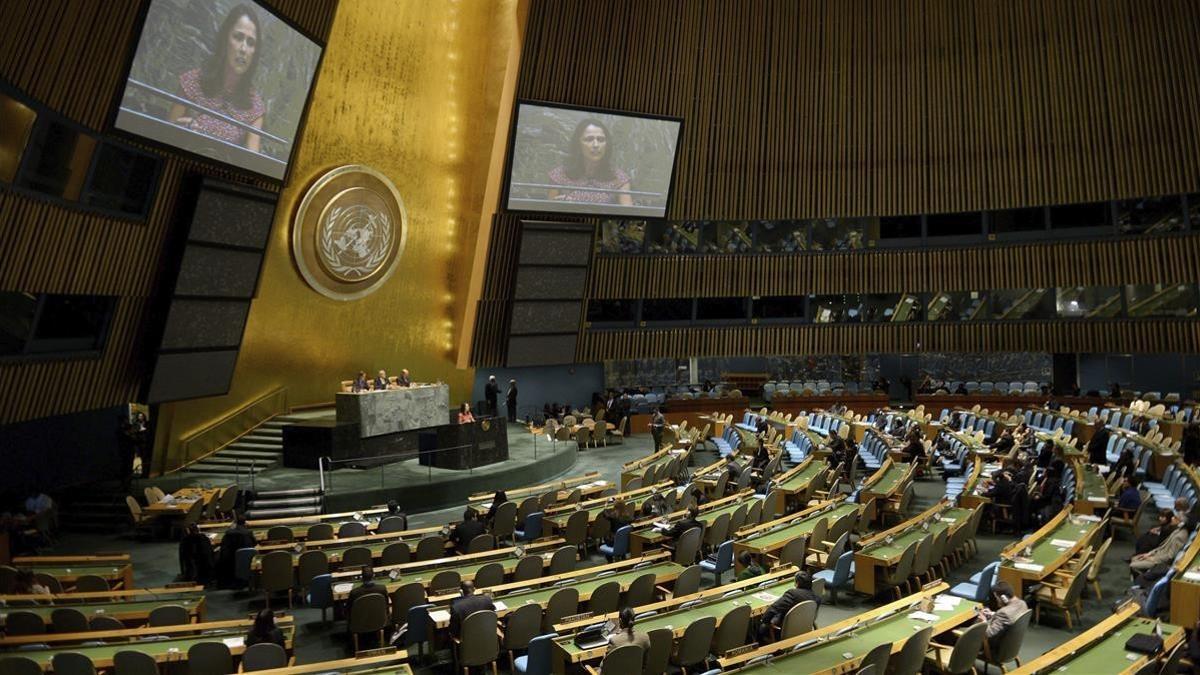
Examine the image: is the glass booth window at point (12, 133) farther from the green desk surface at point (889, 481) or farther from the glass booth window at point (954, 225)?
the glass booth window at point (954, 225)

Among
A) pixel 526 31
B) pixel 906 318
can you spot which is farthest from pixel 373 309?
pixel 906 318

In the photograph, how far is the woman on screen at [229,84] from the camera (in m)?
12.4

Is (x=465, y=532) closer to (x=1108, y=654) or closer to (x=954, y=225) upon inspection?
(x=1108, y=654)

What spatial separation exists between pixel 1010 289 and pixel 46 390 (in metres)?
21.8

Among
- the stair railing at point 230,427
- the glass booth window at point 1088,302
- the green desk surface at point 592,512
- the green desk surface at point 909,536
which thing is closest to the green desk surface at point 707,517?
the green desk surface at point 592,512

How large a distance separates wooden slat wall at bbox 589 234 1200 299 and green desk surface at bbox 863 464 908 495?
Answer: 10094 millimetres

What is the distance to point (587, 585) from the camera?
865 centimetres

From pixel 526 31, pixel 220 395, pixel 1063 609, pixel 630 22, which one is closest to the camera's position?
pixel 1063 609

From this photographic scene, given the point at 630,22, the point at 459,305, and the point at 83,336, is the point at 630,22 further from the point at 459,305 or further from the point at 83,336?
the point at 83,336

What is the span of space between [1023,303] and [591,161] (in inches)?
484

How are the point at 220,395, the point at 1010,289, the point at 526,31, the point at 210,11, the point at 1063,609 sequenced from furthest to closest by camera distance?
the point at 1010,289 → the point at 526,31 → the point at 220,395 → the point at 210,11 → the point at 1063,609

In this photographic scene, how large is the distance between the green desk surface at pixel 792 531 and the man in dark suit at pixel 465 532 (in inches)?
126

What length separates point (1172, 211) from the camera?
21.3 m

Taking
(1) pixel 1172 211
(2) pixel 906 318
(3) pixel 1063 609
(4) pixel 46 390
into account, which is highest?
(1) pixel 1172 211
